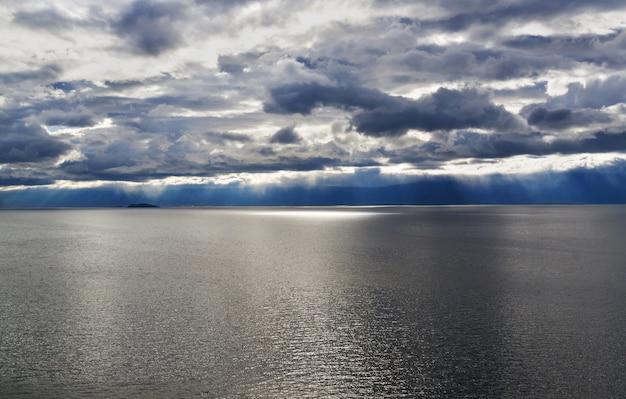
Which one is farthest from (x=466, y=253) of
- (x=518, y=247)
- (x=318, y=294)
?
(x=318, y=294)

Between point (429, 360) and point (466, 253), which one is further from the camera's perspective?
point (466, 253)

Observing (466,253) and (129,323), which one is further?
(466,253)

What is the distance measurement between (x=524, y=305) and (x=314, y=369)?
853 inches

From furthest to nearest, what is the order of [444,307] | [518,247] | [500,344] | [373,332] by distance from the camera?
[518,247], [444,307], [373,332], [500,344]

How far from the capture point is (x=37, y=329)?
32625 mm

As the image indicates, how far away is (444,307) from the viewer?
127ft

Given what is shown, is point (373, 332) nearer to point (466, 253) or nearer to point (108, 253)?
point (466, 253)

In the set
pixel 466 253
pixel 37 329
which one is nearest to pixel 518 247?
pixel 466 253

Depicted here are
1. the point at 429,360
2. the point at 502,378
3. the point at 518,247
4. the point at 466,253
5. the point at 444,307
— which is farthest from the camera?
the point at 518,247


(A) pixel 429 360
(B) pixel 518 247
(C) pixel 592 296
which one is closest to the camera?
(A) pixel 429 360

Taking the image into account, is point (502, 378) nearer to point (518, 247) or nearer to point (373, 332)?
point (373, 332)

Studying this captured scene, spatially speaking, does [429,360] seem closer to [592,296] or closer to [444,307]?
[444,307]

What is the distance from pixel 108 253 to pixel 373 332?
222 ft

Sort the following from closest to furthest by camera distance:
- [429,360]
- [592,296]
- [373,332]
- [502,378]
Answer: [502,378]
[429,360]
[373,332]
[592,296]
